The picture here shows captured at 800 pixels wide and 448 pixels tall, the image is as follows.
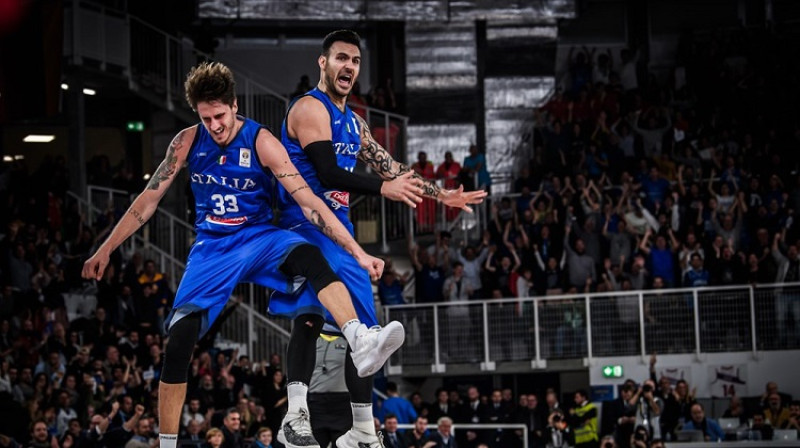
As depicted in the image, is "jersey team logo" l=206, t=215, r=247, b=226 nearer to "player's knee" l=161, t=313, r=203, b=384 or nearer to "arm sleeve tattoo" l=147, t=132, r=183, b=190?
"arm sleeve tattoo" l=147, t=132, r=183, b=190

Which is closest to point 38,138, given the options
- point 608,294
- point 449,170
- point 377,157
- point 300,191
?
point 449,170

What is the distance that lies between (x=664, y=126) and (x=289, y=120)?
1940 centimetres

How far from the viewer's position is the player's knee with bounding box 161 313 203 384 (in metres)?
8.88

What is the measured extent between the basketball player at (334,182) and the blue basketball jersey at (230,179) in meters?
0.26

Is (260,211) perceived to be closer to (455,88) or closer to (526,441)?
(526,441)

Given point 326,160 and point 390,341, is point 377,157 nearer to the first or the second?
point 326,160

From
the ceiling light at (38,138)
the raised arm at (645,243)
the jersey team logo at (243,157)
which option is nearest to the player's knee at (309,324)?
the jersey team logo at (243,157)

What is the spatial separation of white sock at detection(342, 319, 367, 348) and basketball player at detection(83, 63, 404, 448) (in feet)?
0.09

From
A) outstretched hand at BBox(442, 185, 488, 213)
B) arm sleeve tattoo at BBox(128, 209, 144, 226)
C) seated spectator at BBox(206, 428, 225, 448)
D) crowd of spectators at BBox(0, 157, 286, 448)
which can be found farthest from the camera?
crowd of spectators at BBox(0, 157, 286, 448)

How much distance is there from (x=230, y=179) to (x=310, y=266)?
86cm

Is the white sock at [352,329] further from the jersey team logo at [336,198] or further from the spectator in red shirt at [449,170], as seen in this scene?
the spectator in red shirt at [449,170]

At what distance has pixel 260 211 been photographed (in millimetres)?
9258

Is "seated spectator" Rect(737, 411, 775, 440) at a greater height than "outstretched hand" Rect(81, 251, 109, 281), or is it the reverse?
"outstretched hand" Rect(81, 251, 109, 281)

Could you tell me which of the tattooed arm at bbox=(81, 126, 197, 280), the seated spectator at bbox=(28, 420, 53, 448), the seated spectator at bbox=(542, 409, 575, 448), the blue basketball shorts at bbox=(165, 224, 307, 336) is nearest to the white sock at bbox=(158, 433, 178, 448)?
the blue basketball shorts at bbox=(165, 224, 307, 336)
